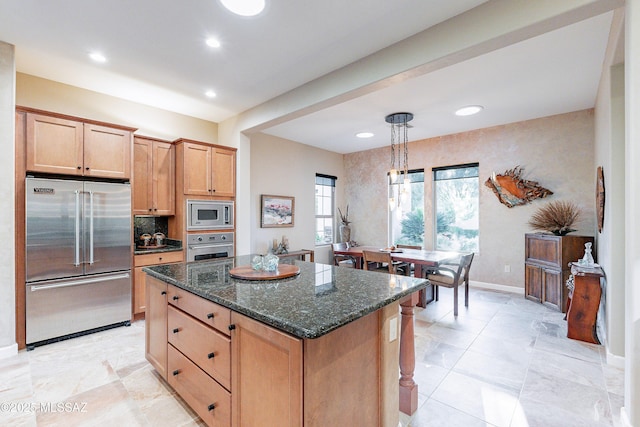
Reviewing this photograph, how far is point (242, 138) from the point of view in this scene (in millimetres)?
4492

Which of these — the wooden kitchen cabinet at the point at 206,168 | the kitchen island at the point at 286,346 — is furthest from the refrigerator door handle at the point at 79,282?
the kitchen island at the point at 286,346

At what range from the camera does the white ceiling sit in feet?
7.23

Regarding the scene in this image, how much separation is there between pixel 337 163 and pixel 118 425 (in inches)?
235

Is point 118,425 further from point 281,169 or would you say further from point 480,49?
point 281,169

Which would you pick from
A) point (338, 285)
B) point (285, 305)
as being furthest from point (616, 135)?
point (285, 305)

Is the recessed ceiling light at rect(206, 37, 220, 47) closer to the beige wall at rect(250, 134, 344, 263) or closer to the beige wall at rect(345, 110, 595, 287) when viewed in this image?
the beige wall at rect(250, 134, 344, 263)

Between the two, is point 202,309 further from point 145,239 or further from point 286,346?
point 145,239

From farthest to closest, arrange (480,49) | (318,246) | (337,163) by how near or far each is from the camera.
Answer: (337,163) → (318,246) → (480,49)

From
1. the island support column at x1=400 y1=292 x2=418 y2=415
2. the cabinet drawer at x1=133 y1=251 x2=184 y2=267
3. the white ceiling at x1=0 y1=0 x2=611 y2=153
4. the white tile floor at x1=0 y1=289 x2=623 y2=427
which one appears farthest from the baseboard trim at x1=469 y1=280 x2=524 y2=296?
the cabinet drawer at x1=133 y1=251 x2=184 y2=267

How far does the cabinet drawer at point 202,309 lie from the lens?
1592mm

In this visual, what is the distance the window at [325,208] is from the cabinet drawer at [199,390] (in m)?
4.54

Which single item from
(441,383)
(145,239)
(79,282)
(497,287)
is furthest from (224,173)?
(497,287)

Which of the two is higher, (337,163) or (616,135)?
(337,163)

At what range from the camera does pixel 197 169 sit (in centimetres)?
410
